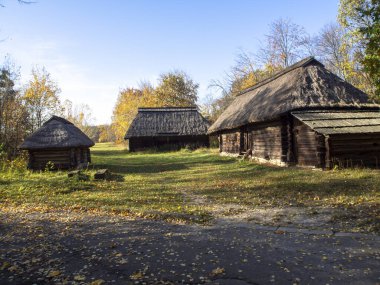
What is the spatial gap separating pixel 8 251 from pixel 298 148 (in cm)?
1340

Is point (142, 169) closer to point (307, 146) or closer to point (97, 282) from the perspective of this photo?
point (307, 146)

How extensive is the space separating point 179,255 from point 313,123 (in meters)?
10.7

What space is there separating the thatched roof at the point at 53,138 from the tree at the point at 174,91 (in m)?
36.8

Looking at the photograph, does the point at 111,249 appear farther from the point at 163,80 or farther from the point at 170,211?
the point at 163,80

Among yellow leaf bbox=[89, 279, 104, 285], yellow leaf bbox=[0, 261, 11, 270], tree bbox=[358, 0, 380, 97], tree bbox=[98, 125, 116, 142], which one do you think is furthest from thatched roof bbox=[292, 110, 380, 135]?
tree bbox=[98, 125, 116, 142]

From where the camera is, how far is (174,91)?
182 ft

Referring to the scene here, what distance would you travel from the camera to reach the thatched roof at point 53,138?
57.7 feet

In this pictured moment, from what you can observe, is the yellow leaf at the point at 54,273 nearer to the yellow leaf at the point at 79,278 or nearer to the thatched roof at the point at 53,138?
the yellow leaf at the point at 79,278

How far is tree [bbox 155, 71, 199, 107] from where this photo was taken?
55.2 m

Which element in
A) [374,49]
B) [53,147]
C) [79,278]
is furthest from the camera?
[53,147]

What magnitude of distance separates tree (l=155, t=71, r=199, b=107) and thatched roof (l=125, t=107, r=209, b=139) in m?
17.4

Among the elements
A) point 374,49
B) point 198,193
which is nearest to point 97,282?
point 198,193

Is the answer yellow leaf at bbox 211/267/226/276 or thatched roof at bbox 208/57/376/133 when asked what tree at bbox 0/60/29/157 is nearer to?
thatched roof at bbox 208/57/376/133

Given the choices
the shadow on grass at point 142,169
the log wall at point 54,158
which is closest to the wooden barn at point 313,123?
the shadow on grass at point 142,169
